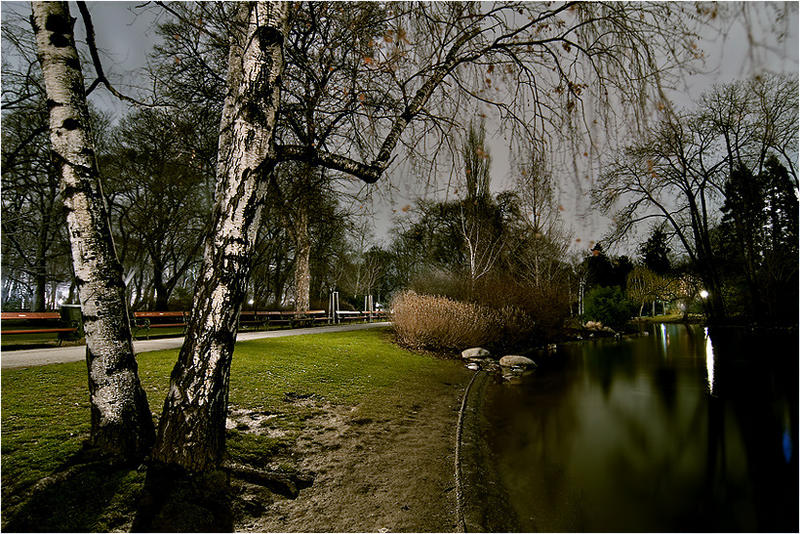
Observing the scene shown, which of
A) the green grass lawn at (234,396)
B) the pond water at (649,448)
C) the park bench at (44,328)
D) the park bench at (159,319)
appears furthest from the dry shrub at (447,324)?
the park bench at (44,328)

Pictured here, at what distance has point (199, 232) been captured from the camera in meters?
18.6

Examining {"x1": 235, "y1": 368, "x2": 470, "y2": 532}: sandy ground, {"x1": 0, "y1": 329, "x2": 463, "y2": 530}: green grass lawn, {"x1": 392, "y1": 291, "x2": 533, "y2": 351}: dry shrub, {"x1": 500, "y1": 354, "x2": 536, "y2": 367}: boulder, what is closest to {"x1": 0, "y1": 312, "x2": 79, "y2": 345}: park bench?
{"x1": 0, "y1": 329, "x2": 463, "y2": 530}: green grass lawn

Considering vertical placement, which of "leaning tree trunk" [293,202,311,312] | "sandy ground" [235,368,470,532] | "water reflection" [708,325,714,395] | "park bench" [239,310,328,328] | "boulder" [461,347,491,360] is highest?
"leaning tree trunk" [293,202,311,312]

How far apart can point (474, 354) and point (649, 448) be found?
18.6ft

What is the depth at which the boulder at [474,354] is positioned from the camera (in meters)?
11.0

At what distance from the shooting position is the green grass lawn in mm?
2686

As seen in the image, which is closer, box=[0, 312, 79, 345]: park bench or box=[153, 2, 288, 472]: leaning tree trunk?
box=[153, 2, 288, 472]: leaning tree trunk

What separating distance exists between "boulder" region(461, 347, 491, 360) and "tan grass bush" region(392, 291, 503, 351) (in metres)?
0.60

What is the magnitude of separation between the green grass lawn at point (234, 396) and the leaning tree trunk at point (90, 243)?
1.28 ft

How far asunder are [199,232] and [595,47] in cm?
1919

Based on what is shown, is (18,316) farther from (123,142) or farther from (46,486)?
(123,142)

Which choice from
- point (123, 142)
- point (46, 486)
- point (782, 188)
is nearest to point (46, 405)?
point (46, 486)

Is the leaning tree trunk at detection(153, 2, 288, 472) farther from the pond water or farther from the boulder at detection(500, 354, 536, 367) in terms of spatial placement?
the boulder at detection(500, 354, 536, 367)

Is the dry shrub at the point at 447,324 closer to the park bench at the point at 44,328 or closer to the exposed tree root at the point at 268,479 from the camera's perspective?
the exposed tree root at the point at 268,479
